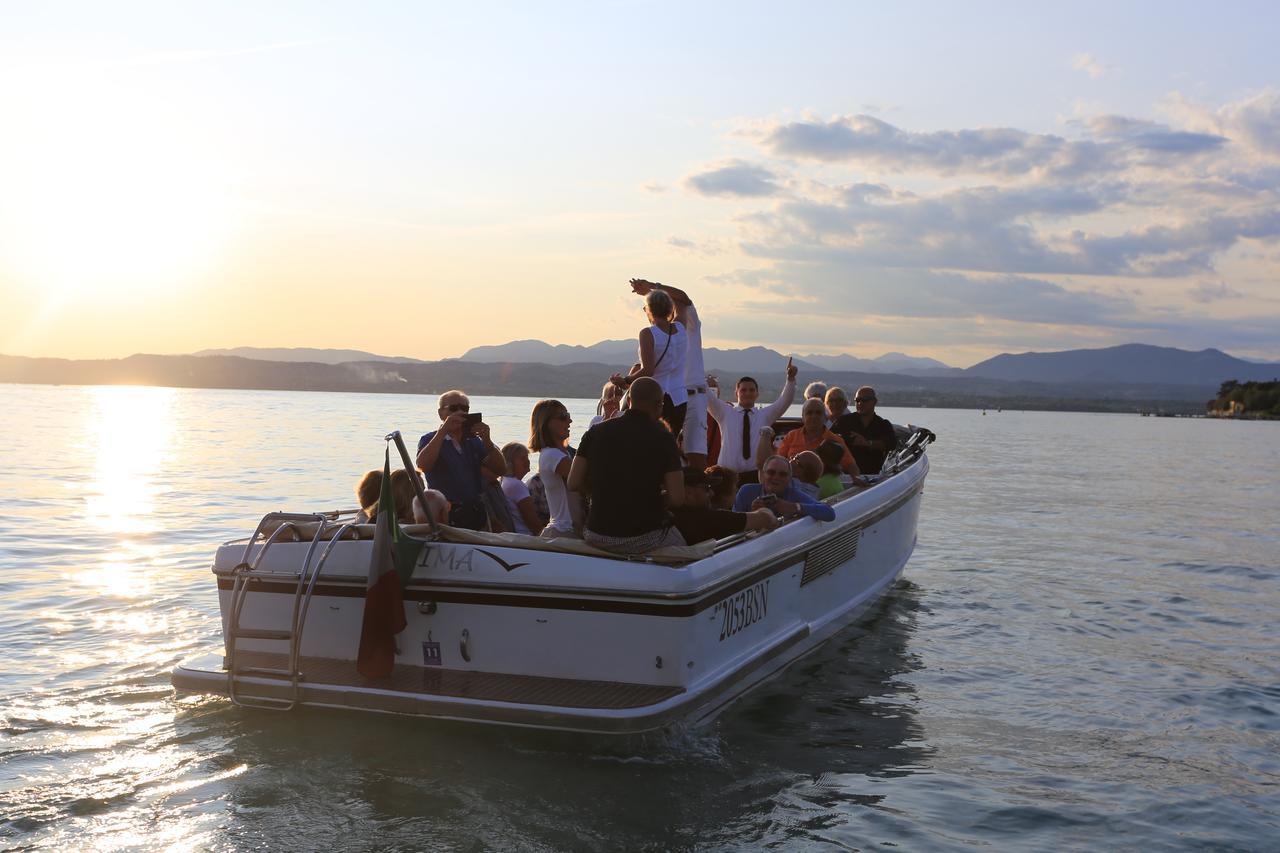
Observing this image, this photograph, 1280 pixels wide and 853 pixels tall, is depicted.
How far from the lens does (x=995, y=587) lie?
13.1m

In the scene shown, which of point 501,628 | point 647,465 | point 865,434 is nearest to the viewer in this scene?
point 501,628

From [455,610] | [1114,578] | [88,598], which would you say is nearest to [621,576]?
[455,610]

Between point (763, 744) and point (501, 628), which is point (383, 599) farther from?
point (763, 744)

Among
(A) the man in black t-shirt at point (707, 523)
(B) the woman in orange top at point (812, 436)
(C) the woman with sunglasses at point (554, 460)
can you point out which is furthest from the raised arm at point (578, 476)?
(B) the woman in orange top at point (812, 436)

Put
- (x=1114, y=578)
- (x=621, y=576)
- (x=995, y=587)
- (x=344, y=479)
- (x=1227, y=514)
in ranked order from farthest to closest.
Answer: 1. (x=344, y=479)
2. (x=1227, y=514)
3. (x=1114, y=578)
4. (x=995, y=587)
5. (x=621, y=576)

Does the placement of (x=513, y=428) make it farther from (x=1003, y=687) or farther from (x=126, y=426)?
(x=1003, y=687)

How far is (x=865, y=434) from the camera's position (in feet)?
37.0

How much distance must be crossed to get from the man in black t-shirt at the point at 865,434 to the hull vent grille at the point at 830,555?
84.5 inches

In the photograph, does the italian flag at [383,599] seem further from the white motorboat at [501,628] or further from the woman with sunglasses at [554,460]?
the woman with sunglasses at [554,460]

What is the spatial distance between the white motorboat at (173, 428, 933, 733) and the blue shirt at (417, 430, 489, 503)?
36.6 inches

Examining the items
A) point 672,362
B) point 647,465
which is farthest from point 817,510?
point 647,465

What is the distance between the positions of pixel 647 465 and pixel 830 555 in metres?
2.54

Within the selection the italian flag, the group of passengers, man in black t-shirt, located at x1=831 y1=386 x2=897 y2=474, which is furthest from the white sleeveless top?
man in black t-shirt, located at x1=831 y1=386 x2=897 y2=474

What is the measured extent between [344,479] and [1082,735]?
19.7 m
